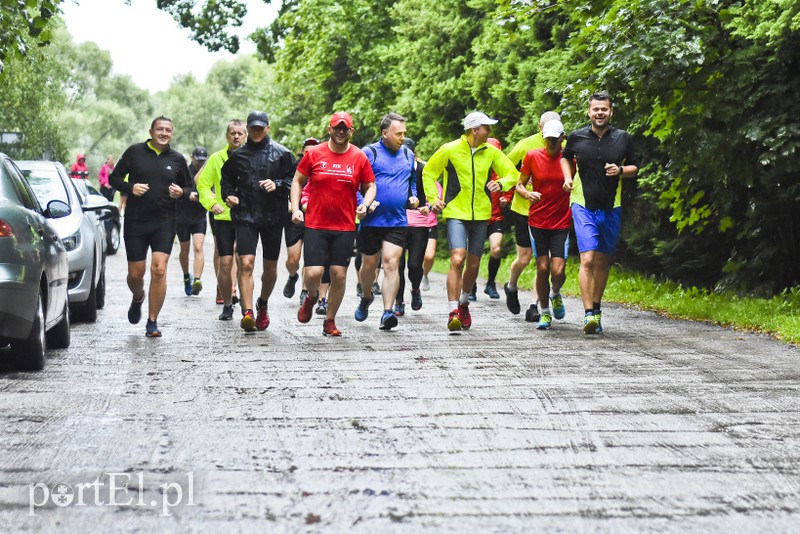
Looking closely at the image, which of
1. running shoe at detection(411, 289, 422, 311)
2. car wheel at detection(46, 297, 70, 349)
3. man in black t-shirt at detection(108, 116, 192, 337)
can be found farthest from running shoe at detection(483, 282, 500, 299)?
car wheel at detection(46, 297, 70, 349)

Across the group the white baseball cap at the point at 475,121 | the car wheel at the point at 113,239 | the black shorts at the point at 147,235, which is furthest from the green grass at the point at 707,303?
the car wheel at the point at 113,239

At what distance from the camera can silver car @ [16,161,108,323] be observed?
12.8 meters

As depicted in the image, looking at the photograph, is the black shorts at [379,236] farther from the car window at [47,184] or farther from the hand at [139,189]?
the car window at [47,184]

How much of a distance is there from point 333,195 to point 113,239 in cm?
1873

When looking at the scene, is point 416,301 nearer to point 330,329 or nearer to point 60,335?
point 330,329

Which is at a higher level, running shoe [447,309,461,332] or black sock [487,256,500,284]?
black sock [487,256,500,284]

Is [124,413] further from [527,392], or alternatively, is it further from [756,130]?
[756,130]

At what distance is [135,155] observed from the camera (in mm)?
11727

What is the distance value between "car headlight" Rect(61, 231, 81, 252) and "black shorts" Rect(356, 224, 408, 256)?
9.31 feet

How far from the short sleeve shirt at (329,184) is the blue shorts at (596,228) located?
2061mm

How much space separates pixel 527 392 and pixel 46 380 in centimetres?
318

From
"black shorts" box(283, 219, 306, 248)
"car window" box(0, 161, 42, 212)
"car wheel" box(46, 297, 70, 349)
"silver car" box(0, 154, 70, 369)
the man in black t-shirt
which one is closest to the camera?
"silver car" box(0, 154, 70, 369)

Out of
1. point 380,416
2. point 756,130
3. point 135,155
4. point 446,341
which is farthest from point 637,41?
point 380,416

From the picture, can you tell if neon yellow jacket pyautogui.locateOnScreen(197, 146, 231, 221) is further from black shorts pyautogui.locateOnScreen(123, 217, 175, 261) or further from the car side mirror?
the car side mirror
